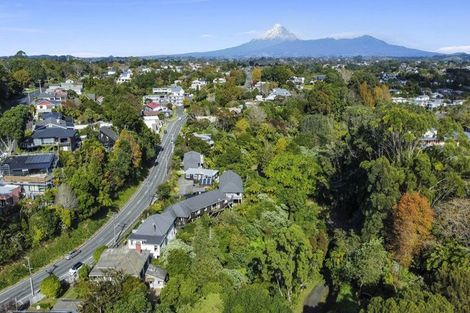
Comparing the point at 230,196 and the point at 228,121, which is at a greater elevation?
the point at 228,121

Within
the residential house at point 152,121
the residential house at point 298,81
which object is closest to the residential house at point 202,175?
the residential house at point 152,121

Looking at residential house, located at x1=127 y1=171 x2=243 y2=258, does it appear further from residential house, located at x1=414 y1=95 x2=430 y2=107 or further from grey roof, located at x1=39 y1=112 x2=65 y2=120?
residential house, located at x1=414 y1=95 x2=430 y2=107

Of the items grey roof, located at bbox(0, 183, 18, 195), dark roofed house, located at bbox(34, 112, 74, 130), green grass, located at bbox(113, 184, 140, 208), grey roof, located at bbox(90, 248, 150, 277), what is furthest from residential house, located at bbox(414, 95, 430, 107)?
grey roof, located at bbox(0, 183, 18, 195)

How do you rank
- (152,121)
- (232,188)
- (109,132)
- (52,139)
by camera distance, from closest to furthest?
(232,188)
(52,139)
(109,132)
(152,121)

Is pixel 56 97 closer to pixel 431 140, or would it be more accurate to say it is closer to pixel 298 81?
pixel 431 140

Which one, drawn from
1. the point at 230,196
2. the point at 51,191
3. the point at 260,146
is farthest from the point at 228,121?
the point at 51,191

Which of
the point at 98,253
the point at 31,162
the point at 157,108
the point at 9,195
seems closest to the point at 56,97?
the point at 157,108

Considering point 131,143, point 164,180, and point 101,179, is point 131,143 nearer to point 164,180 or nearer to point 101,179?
point 164,180
